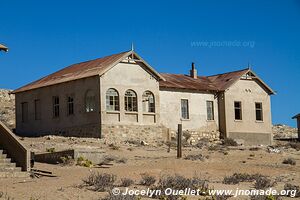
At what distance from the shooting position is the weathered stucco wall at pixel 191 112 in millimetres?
37900

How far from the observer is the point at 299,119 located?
48875 mm

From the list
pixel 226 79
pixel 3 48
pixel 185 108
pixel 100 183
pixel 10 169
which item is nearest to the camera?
pixel 100 183

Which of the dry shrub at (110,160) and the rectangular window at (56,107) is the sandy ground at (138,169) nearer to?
the dry shrub at (110,160)

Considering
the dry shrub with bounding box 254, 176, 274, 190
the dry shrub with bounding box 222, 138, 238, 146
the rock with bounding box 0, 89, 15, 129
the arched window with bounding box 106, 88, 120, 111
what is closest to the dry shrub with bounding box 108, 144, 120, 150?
the arched window with bounding box 106, 88, 120, 111

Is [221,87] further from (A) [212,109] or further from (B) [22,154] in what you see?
(B) [22,154]

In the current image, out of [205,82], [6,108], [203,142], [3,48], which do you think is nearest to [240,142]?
[203,142]

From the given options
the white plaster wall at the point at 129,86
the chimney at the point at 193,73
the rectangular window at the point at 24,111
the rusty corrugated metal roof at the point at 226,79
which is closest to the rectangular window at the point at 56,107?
the rectangular window at the point at 24,111

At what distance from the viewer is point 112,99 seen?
3478cm

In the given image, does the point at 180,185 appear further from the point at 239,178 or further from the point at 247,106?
the point at 247,106

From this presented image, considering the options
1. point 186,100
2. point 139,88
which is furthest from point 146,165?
point 186,100

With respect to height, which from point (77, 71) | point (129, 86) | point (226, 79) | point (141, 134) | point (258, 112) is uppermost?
point (77, 71)

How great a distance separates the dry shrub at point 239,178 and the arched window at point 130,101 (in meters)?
16.1

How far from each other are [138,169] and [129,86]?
15.2 meters

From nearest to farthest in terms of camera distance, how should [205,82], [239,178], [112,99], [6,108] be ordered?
[239,178], [112,99], [205,82], [6,108]
